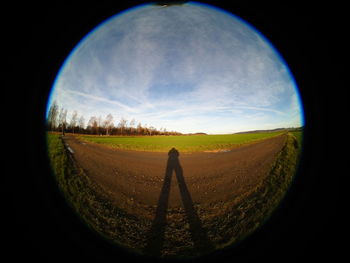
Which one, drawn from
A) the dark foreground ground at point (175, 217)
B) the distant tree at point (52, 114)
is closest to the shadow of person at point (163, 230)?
the dark foreground ground at point (175, 217)

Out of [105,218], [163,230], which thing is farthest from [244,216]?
[105,218]

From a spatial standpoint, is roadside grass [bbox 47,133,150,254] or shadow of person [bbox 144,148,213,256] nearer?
shadow of person [bbox 144,148,213,256]

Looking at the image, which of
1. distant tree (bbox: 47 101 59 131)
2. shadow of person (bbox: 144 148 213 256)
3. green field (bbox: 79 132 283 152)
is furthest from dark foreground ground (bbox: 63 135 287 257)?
green field (bbox: 79 132 283 152)

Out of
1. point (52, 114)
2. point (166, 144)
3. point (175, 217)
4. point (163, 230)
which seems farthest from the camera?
point (166, 144)

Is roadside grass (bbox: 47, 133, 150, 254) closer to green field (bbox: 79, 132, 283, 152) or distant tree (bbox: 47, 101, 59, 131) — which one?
distant tree (bbox: 47, 101, 59, 131)

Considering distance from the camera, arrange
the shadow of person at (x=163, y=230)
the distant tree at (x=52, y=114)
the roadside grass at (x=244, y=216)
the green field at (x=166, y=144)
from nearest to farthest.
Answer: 1. the shadow of person at (x=163, y=230)
2. the roadside grass at (x=244, y=216)
3. the distant tree at (x=52, y=114)
4. the green field at (x=166, y=144)

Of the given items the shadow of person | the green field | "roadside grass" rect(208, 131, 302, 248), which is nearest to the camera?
the shadow of person

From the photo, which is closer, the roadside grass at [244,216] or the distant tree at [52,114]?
the roadside grass at [244,216]

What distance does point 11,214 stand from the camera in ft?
4.88

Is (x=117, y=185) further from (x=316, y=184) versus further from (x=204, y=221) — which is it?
(x=316, y=184)

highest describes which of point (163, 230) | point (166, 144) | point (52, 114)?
point (52, 114)

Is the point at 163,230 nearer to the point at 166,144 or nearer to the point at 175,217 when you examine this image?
the point at 175,217

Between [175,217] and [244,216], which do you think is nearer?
[244,216]

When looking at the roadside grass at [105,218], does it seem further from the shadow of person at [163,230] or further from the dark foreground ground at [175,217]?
the shadow of person at [163,230]
